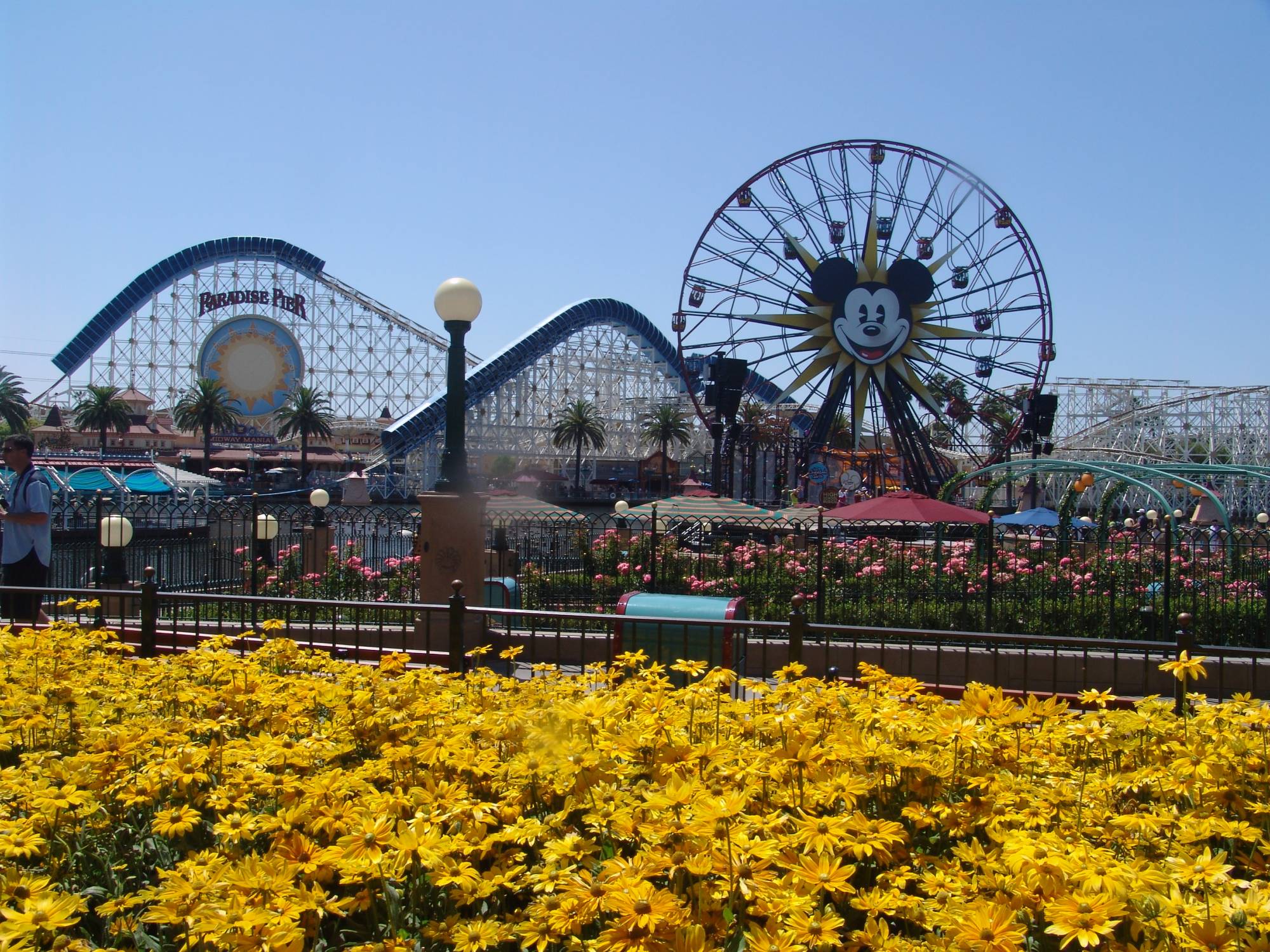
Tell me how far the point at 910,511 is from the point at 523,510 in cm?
707

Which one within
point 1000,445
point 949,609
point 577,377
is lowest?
point 949,609

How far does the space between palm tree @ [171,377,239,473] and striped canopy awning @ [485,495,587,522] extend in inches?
1759

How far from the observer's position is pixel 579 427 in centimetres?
6662

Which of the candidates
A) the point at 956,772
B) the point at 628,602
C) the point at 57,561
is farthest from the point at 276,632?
the point at 57,561

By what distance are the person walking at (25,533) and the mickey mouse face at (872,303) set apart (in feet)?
101

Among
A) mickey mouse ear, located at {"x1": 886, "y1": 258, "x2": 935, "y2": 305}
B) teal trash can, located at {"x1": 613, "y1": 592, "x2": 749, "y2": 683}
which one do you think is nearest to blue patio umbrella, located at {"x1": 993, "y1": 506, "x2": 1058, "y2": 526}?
mickey mouse ear, located at {"x1": 886, "y1": 258, "x2": 935, "y2": 305}

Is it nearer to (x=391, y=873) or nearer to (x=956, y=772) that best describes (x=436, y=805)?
(x=391, y=873)

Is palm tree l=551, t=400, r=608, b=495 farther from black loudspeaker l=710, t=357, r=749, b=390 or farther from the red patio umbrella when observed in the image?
the red patio umbrella

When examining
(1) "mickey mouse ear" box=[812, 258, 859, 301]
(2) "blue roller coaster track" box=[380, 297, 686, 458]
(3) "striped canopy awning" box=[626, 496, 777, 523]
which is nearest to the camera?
(3) "striped canopy awning" box=[626, 496, 777, 523]

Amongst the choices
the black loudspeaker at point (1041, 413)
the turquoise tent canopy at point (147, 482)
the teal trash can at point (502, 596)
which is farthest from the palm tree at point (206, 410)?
the teal trash can at point (502, 596)

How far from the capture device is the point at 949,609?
12.2 meters

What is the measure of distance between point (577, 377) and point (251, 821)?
65407 millimetres

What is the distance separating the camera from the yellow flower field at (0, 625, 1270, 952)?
233cm

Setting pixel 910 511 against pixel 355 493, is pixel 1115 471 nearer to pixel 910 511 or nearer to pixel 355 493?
pixel 910 511
